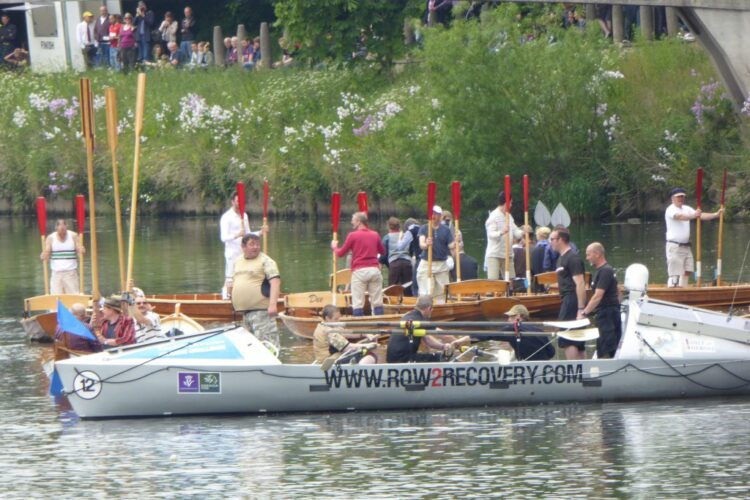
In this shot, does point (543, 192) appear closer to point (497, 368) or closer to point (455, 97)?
point (455, 97)

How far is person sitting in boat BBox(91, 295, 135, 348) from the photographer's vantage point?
21906 millimetres

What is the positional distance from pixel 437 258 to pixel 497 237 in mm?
2653

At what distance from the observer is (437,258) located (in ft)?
89.5

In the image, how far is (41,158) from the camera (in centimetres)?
6031

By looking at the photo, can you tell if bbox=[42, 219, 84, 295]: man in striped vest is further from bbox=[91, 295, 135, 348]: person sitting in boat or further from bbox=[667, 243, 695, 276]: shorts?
bbox=[667, 243, 695, 276]: shorts

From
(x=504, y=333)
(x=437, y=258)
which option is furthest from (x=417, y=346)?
(x=437, y=258)

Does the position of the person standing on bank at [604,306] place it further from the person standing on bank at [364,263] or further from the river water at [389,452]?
the person standing on bank at [364,263]

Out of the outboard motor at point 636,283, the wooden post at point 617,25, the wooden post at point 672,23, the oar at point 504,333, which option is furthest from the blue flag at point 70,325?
the wooden post at point 617,25

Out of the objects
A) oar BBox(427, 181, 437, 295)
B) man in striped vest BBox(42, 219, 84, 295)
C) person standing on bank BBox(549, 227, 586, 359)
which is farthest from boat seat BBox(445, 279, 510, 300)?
person standing on bank BBox(549, 227, 586, 359)

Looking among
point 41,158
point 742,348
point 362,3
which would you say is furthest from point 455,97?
point 742,348

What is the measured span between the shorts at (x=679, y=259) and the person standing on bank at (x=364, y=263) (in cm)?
522

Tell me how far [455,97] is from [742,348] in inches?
1022

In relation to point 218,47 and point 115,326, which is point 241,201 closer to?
point 115,326

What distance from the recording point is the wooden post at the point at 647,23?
165ft
